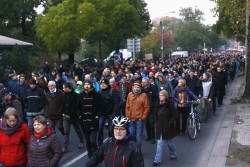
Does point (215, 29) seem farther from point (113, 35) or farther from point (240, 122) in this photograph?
point (240, 122)

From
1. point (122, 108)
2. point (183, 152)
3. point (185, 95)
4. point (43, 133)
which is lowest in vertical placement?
point (183, 152)

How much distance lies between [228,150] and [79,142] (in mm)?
3529

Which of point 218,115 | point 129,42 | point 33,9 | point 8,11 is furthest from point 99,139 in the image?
point 33,9

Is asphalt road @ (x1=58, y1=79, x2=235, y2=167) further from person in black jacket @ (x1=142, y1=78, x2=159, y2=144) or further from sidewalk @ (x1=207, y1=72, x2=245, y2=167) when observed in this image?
person in black jacket @ (x1=142, y1=78, x2=159, y2=144)

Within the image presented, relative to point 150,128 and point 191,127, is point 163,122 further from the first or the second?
point 191,127

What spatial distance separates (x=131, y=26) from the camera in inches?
1551

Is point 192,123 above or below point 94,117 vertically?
below

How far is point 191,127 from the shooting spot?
1096 cm

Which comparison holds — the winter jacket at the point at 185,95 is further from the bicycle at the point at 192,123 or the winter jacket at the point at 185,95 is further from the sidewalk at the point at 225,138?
the sidewalk at the point at 225,138

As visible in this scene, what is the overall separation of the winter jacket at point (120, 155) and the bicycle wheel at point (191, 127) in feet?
21.8

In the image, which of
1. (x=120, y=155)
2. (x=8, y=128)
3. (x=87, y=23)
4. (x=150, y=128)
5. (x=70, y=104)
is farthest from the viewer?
(x=87, y=23)

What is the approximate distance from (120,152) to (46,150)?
5.03ft

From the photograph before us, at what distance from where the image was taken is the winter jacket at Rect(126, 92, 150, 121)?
8.76 metres

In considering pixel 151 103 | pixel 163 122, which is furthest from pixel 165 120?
pixel 151 103
